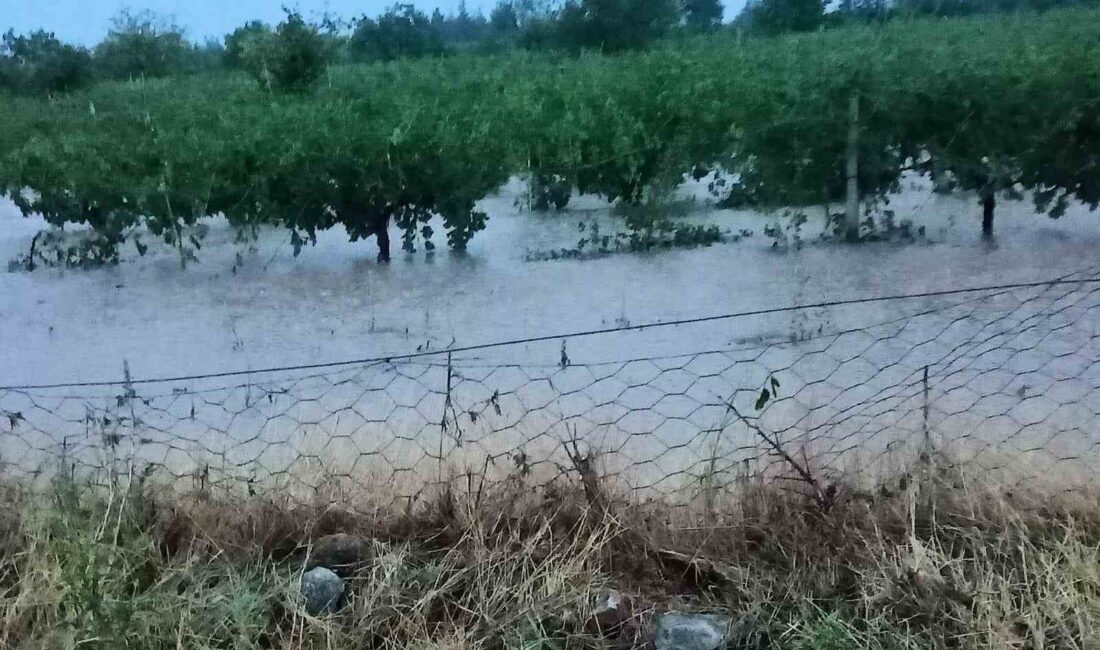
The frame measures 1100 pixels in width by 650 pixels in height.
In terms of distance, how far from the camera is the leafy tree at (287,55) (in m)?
3.03

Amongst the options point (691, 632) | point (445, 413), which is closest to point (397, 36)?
point (445, 413)

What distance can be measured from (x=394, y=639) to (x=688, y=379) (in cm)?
120

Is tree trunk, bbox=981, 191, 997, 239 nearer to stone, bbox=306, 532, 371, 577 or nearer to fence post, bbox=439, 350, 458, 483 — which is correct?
fence post, bbox=439, 350, 458, 483

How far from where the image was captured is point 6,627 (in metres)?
2.60

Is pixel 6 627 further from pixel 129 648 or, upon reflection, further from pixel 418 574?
pixel 418 574

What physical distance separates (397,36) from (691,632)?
6.70 ft

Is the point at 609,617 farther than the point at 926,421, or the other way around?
the point at 926,421

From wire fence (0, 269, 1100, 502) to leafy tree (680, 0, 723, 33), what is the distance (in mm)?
947

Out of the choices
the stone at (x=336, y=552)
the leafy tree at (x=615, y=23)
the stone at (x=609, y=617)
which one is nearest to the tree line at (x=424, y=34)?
the leafy tree at (x=615, y=23)

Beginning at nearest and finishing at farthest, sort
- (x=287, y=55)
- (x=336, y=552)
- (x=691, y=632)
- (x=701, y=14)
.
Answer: (x=691, y=632)
(x=336, y=552)
(x=287, y=55)
(x=701, y=14)

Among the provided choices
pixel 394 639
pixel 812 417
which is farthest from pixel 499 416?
pixel 812 417

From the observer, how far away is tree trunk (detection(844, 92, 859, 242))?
306cm

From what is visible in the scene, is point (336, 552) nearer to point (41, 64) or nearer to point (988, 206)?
point (41, 64)

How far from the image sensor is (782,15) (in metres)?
3.17
